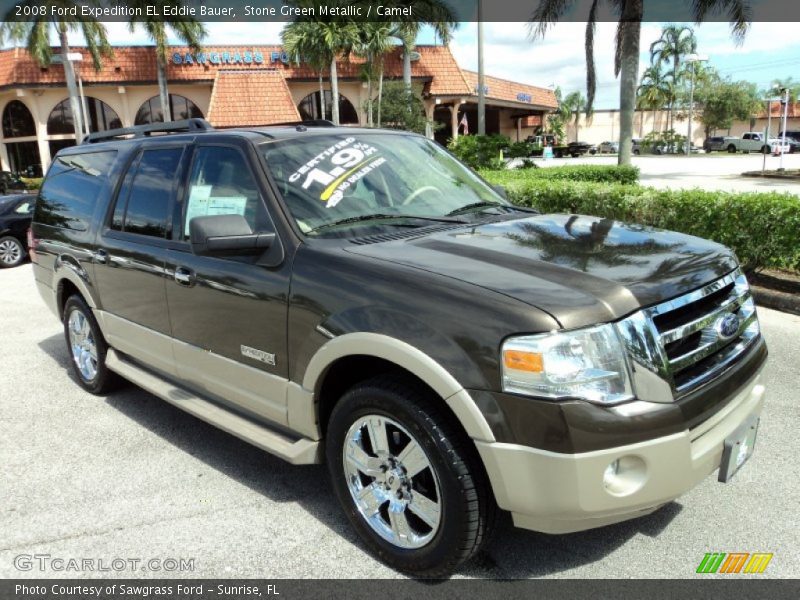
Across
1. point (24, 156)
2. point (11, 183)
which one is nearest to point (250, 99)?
point (11, 183)

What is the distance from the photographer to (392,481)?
2779 mm

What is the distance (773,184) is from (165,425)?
79.5 feet

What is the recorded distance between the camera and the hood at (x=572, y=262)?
2.39m

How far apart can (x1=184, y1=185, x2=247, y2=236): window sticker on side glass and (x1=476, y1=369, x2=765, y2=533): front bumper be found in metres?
1.88

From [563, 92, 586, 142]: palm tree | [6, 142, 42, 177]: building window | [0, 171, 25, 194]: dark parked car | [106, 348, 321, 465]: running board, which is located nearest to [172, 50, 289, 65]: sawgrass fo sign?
[6, 142, 42, 177]: building window

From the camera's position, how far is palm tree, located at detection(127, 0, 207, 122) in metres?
31.1

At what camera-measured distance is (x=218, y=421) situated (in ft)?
11.5

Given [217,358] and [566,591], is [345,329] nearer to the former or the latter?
[217,358]

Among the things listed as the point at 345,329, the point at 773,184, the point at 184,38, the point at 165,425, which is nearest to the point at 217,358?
the point at 345,329

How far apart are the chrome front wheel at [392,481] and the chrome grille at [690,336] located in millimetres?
908

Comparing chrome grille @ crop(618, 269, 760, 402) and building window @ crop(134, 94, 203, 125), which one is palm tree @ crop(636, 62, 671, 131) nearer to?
building window @ crop(134, 94, 203, 125)

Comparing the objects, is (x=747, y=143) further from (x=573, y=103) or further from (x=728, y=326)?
(x=728, y=326)

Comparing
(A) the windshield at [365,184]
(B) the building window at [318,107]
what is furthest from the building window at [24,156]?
(A) the windshield at [365,184]

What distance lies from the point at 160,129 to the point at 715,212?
6201 mm
